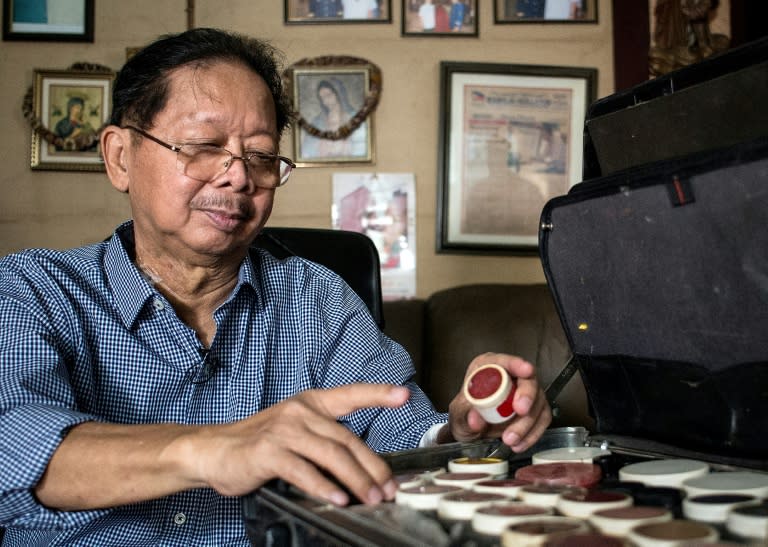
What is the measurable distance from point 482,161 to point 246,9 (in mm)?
961

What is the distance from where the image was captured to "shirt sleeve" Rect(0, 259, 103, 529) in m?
0.95

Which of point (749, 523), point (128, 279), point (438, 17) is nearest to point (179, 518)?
point (128, 279)

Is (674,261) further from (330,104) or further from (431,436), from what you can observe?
(330,104)

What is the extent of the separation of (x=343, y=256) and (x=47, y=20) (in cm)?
147

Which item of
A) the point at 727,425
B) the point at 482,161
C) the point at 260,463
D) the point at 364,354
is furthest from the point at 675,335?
the point at 482,161

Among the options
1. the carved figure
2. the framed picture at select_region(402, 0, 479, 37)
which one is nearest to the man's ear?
the framed picture at select_region(402, 0, 479, 37)

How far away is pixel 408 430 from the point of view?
4.64ft

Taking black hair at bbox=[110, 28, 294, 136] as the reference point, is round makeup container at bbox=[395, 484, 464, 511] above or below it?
below

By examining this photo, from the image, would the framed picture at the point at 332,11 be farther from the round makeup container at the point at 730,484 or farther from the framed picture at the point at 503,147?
the round makeup container at the point at 730,484

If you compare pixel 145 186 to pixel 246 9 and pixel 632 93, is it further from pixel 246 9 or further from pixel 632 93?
pixel 246 9

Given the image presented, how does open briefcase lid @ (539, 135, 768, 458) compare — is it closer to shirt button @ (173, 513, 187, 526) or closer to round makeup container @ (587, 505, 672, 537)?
round makeup container @ (587, 505, 672, 537)

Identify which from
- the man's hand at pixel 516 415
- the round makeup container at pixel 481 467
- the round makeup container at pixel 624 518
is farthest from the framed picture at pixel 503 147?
the round makeup container at pixel 624 518

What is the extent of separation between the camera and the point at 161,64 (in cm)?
142

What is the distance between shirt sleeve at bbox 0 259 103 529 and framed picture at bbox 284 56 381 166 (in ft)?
5.42
